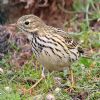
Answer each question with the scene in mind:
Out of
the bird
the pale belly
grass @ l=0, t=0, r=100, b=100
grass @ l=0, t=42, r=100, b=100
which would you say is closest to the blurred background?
grass @ l=0, t=0, r=100, b=100

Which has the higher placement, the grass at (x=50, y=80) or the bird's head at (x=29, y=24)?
the bird's head at (x=29, y=24)

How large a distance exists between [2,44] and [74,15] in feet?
5.73

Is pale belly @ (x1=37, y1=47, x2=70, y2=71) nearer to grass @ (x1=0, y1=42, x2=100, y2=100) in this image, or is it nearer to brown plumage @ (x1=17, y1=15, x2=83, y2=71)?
brown plumage @ (x1=17, y1=15, x2=83, y2=71)

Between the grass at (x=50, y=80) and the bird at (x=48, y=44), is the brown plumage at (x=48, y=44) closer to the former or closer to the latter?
the bird at (x=48, y=44)

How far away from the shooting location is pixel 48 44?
5633 mm

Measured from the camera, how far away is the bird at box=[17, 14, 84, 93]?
5625 millimetres

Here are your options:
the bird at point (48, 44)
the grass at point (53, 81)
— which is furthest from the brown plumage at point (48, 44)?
the grass at point (53, 81)

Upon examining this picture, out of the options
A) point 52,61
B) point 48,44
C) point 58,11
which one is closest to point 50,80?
point 52,61

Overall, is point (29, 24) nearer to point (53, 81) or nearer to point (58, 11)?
point (53, 81)

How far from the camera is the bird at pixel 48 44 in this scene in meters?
5.62

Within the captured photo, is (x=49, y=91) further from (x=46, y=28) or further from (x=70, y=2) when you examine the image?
(x=70, y=2)

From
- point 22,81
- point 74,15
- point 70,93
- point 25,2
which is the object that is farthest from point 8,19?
point 70,93

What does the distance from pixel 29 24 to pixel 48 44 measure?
0.40 metres

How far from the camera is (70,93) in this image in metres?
5.86
